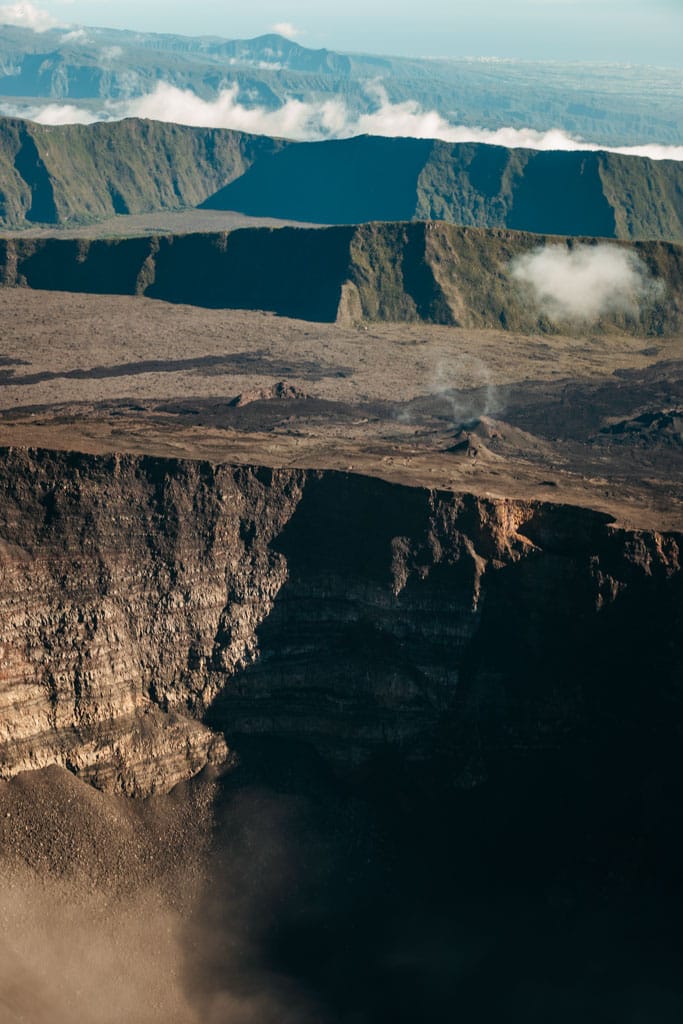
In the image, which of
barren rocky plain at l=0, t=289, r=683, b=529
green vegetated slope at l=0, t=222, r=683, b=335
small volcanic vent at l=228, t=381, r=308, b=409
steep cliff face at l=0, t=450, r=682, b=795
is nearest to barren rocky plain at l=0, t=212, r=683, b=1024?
steep cliff face at l=0, t=450, r=682, b=795

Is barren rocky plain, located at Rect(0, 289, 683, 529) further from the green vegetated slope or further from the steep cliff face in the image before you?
the green vegetated slope

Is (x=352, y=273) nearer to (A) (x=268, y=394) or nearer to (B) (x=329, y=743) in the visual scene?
(A) (x=268, y=394)

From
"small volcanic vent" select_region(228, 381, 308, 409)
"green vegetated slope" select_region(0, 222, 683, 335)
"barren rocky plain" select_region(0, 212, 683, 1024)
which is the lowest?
"barren rocky plain" select_region(0, 212, 683, 1024)

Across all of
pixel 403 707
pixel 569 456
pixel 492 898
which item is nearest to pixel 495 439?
pixel 569 456

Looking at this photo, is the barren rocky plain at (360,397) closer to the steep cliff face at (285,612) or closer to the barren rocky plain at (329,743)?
the steep cliff face at (285,612)

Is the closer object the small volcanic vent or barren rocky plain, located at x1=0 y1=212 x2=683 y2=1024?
barren rocky plain, located at x1=0 y1=212 x2=683 y2=1024

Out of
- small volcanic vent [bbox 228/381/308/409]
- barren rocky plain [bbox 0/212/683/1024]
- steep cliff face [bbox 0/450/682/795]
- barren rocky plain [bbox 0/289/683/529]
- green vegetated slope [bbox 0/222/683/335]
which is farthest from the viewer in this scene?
green vegetated slope [bbox 0/222/683/335]

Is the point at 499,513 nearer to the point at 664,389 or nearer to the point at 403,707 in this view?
the point at 403,707
